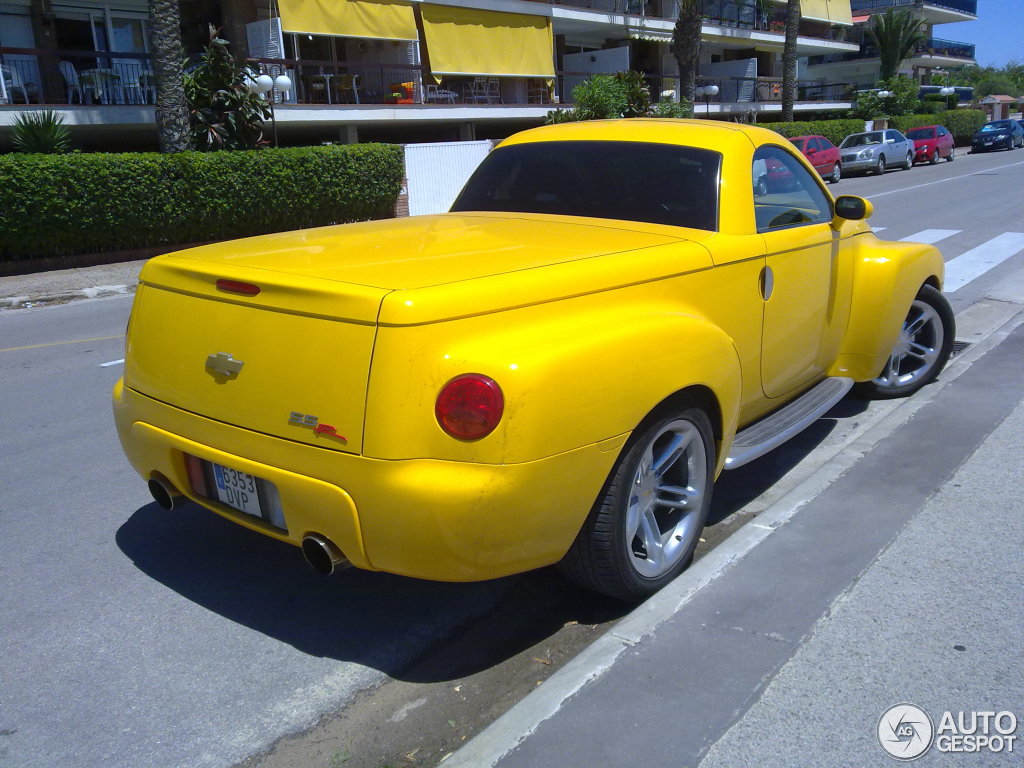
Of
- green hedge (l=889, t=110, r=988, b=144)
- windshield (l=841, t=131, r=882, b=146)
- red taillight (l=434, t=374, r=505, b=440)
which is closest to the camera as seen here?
red taillight (l=434, t=374, r=505, b=440)

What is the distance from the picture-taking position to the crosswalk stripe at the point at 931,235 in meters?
13.9

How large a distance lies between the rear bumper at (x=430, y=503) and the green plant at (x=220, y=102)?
1618 centimetres

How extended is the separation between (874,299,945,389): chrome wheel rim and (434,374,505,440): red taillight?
12.6 ft

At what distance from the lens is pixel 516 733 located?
107 inches

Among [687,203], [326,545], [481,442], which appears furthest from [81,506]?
[687,203]

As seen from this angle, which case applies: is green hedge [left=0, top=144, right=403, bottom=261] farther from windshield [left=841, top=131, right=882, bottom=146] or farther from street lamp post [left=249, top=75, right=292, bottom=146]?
windshield [left=841, top=131, right=882, bottom=146]

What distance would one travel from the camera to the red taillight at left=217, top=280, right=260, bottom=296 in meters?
3.21

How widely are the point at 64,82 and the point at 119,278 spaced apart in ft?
24.4

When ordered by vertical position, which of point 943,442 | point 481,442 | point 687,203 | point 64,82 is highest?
point 64,82

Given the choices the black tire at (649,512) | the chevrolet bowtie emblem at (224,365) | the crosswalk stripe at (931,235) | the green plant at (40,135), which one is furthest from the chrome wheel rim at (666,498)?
the green plant at (40,135)

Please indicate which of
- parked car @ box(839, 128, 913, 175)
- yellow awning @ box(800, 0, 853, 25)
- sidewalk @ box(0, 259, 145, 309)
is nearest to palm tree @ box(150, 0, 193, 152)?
sidewalk @ box(0, 259, 145, 309)

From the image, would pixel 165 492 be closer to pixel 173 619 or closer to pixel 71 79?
pixel 173 619

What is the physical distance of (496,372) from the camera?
9.25 feet

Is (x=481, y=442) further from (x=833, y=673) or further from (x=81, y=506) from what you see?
(x=81, y=506)
